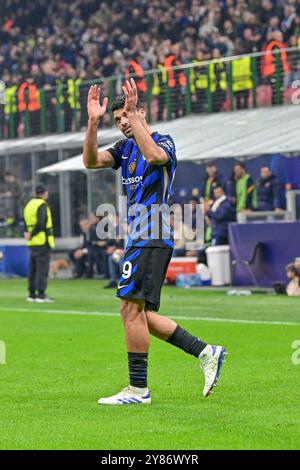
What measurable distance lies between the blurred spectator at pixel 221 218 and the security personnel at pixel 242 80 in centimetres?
387

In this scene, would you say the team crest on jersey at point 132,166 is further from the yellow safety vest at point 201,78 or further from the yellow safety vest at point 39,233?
the yellow safety vest at point 201,78

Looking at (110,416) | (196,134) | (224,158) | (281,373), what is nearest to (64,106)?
(196,134)

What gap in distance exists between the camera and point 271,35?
85.9 feet

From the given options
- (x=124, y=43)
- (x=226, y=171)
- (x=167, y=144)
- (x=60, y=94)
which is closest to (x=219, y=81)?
(x=226, y=171)

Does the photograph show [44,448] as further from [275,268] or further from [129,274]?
[275,268]

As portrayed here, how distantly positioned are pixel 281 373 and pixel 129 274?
2.30m

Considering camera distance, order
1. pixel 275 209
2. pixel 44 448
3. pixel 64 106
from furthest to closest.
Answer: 1. pixel 64 106
2. pixel 275 209
3. pixel 44 448

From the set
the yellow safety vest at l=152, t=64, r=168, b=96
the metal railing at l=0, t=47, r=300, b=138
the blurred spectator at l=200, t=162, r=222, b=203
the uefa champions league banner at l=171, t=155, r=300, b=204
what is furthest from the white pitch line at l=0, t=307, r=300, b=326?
the yellow safety vest at l=152, t=64, r=168, b=96

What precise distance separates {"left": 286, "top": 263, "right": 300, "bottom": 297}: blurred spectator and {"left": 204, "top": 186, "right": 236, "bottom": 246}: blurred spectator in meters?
3.12

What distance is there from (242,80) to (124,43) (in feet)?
25.1

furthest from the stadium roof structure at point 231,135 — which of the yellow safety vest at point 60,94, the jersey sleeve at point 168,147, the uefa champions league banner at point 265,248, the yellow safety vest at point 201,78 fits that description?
the jersey sleeve at point 168,147

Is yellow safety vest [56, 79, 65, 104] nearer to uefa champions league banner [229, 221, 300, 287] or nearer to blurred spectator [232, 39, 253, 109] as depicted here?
blurred spectator [232, 39, 253, 109]

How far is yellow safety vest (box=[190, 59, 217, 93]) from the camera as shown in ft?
90.9
